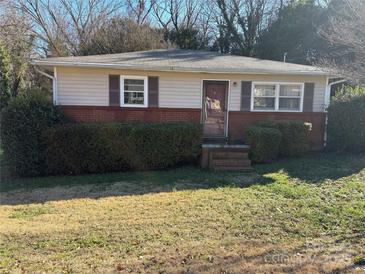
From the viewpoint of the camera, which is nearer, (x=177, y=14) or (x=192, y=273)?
(x=192, y=273)

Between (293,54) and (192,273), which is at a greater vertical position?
(293,54)

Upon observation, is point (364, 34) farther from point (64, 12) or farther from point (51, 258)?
point (64, 12)

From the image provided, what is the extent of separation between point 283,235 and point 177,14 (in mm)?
25237

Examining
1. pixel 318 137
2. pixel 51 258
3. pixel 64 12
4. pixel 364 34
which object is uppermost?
pixel 64 12

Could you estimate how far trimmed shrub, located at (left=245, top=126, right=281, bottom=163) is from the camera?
8.86 metres

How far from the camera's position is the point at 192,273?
338cm

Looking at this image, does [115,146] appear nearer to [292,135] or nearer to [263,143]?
[263,143]

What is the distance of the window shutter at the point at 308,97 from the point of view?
10625 millimetres

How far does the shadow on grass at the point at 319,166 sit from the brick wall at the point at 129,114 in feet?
9.92

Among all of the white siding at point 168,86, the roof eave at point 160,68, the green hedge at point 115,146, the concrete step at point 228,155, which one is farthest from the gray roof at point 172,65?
the concrete step at point 228,155

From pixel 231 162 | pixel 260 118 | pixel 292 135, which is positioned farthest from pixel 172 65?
pixel 292 135

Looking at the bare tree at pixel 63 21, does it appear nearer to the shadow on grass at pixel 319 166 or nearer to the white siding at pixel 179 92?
the white siding at pixel 179 92

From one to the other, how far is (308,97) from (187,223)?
302 inches

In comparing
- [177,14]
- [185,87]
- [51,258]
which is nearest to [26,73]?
[177,14]
